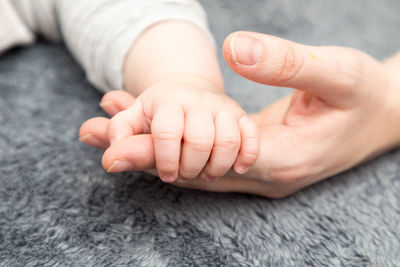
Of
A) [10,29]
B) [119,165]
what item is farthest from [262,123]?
[10,29]

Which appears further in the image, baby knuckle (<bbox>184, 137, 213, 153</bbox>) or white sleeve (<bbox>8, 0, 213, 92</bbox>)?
white sleeve (<bbox>8, 0, 213, 92</bbox>)

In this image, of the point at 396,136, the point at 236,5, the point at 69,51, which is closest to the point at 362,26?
the point at 236,5

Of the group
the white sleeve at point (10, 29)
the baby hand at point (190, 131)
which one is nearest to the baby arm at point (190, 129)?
the baby hand at point (190, 131)

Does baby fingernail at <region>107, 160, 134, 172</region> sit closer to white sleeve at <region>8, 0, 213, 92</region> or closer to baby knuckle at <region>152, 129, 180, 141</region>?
baby knuckle at <region>152, 129, 180, 141</region>

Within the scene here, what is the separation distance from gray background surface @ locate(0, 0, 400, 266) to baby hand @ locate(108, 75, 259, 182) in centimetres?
8

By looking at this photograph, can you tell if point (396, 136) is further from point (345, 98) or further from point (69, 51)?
point (69, 51)

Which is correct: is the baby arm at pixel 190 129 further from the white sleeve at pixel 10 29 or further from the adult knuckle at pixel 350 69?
the white sleeve at pixel 10 29

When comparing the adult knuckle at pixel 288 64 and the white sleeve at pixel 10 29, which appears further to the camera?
the white sleeve at pixel 10 29

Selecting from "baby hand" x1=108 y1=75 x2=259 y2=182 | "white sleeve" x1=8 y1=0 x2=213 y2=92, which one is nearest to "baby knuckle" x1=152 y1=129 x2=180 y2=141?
"baby hand" x1=108 y1=75 x2=259 y2=182

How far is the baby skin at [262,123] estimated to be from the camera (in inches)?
14.5

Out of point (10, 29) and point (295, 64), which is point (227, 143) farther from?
point (10, 29)

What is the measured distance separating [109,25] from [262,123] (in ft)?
1.02

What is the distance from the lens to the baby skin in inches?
14.5

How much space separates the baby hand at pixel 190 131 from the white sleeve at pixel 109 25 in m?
0.21
